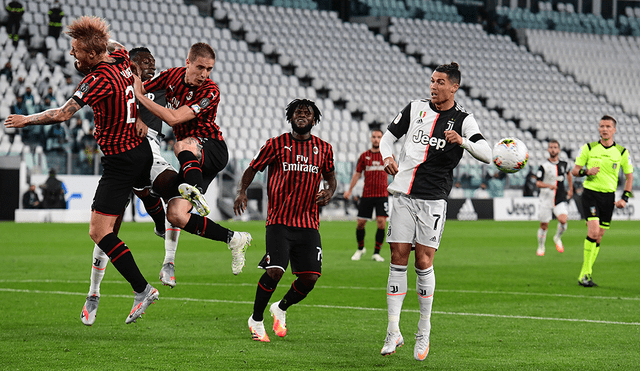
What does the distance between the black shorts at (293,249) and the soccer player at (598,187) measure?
5.37 m

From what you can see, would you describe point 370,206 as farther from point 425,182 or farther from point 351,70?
point 351,70

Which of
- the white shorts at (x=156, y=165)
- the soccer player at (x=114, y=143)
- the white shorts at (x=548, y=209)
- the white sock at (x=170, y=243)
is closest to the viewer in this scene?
the soccer player at (x=114, y=143)

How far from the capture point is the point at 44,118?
17.9 feet

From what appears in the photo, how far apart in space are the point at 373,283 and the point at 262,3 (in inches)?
1048

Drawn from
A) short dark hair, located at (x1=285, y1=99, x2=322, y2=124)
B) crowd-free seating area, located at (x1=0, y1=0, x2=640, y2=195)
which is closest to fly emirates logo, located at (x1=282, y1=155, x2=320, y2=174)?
short dark hair, located at (x1=285, y1=99, x2=322, y2=124)

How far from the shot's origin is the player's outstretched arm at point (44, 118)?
5.39 m

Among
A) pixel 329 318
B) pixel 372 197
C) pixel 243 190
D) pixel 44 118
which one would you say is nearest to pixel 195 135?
pixel 243 190

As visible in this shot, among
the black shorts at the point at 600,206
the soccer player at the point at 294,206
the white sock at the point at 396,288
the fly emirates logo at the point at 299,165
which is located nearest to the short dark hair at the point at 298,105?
the soccer player at the point at 294,206

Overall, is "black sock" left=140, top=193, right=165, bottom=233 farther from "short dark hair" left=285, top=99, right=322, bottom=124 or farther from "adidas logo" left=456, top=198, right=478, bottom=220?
"adidas logo" left=456, top=198, right=478, bottom=220

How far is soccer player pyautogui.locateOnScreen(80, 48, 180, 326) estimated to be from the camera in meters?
Answer: 6.45

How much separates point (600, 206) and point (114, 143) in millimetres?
7327

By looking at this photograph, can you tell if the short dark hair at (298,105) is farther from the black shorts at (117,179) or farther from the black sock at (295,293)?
the black sock at (295,293)

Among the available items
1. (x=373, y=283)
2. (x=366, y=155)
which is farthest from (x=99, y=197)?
(x=366, y=155)

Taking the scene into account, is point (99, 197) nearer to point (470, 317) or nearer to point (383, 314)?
point (383, 314)
